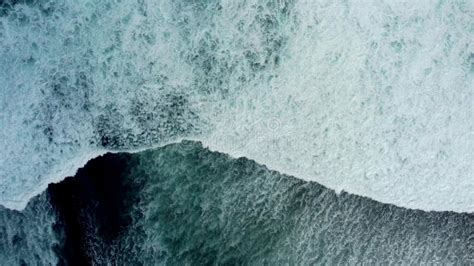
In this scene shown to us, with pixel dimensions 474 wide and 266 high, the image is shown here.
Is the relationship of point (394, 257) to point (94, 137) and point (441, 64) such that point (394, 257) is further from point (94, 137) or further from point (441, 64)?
point (94, 137)

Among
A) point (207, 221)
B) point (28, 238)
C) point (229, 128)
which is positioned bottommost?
point (28, 238)

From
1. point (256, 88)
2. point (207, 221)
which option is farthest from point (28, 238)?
point (256, 88)

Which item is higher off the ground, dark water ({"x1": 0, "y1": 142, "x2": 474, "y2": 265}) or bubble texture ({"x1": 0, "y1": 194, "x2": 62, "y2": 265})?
dark water ({"x1": 0, "y1": 142, "x2": 474, "y2": 265})

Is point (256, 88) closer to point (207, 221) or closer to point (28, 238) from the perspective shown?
point (207, 221)

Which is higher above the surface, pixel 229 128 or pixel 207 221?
pixel 229 128

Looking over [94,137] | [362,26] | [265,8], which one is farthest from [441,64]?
[94,137]

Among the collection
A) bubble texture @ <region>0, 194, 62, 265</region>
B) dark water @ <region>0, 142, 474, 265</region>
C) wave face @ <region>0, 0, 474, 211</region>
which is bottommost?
bubble texture @ <region>0, 194, 62, 265</region>
